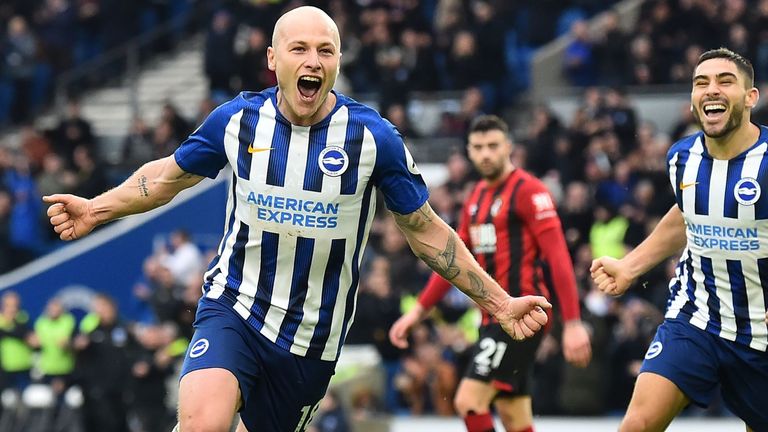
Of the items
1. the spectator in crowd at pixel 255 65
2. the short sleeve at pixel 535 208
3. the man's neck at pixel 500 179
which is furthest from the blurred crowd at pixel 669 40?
the short sleeve at pixel 535 208

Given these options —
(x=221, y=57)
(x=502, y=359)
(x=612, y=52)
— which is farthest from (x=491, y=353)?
(x=221, y=57)

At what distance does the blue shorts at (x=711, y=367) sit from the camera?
711 centimetres

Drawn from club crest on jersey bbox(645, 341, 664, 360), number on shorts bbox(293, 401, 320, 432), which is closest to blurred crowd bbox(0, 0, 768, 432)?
club crest on jersey bbox(645, 341, 664, 360)

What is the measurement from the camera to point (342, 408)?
527 inches

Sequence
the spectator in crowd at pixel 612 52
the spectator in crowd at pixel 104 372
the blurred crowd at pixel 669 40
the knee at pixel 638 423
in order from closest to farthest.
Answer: the knee at pixel 638 423 < the spectator in crowd at pixel 104 372 < the blurred crowd at pixel 669 40 < the spectator in crowd at pixel 612 52

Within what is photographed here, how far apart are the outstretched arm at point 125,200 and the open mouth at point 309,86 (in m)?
0.69

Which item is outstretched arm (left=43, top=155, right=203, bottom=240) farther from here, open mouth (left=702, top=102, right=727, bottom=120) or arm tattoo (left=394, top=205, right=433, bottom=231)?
open mouth (left=702, top=102, right=727, bottom=120)

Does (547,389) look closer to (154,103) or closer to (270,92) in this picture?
(270,92)

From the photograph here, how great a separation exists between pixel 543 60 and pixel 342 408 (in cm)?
777

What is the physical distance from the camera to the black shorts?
8891 millimetres

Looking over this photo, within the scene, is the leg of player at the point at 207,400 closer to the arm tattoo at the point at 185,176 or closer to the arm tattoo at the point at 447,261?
the arm tattoo at the point at 185,176

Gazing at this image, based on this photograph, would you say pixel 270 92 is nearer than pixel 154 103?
Yes

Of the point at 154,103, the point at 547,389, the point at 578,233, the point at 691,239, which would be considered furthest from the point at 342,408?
the point at 154,103

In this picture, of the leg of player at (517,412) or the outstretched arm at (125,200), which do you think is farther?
the leg of player at (517,412)
